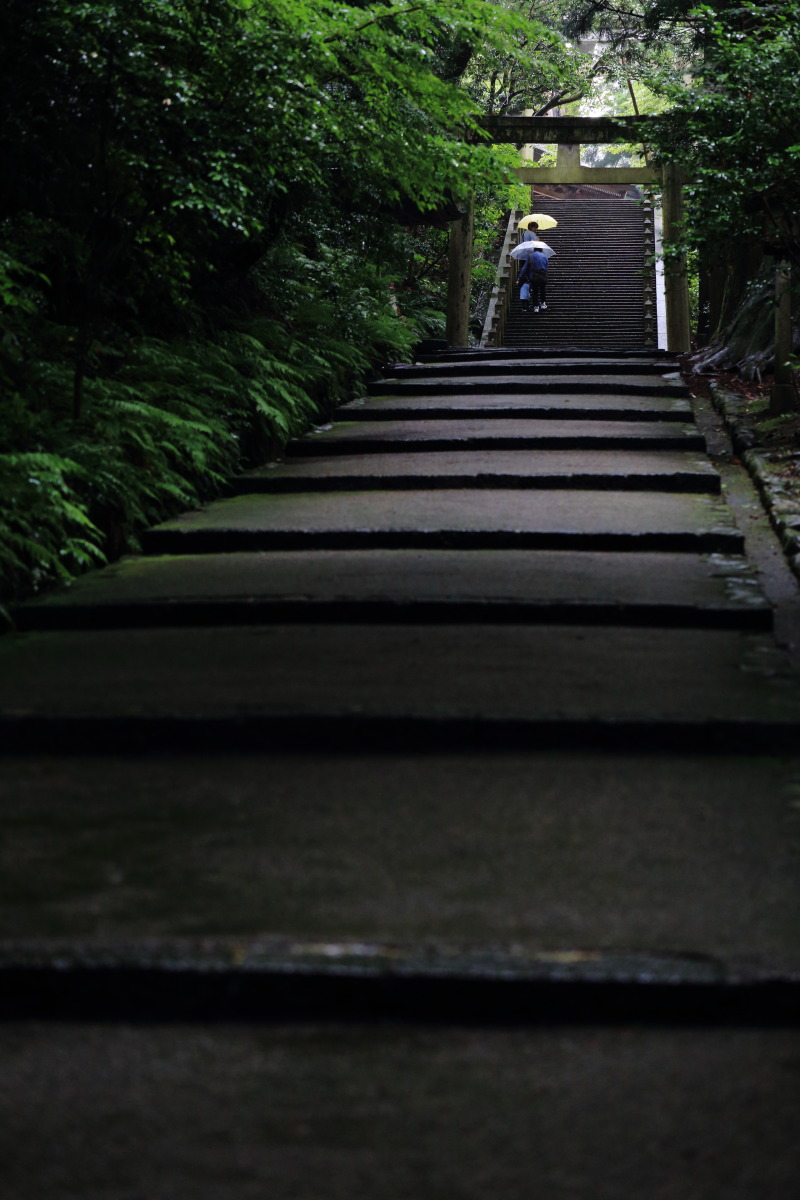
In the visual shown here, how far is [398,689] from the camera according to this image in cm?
443

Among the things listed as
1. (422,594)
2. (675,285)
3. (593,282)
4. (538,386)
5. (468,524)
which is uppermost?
(593,282)

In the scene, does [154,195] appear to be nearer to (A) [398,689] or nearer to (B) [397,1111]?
(A) [398,689]

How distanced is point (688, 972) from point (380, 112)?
27.3 ft

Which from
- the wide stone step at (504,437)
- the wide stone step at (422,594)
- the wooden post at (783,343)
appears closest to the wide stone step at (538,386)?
the wide stone step at (504,437)

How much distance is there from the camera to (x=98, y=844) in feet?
10.8

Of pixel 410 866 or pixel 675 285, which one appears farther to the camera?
pixel 675 285

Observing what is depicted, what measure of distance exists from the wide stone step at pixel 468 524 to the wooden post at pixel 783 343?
2.98m

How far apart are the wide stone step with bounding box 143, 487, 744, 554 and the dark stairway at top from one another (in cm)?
1195

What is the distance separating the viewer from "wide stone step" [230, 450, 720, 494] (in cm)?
850

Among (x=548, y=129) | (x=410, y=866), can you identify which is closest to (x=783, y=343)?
(x=410, y=866)

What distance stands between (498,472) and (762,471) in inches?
80.5

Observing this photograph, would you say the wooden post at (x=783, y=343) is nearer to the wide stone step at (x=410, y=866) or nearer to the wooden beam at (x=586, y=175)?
the wide stone step at (x=410, y=866)

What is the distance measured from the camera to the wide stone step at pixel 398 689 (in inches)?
159

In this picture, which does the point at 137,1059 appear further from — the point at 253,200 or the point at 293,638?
the point at 253,200
